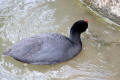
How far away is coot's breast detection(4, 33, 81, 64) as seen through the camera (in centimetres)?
501

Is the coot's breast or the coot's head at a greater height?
the coot's head

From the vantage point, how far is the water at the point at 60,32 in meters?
5.04

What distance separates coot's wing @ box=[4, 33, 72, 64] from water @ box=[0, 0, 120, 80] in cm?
27

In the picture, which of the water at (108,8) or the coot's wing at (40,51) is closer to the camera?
the coot's wing at (40,51)

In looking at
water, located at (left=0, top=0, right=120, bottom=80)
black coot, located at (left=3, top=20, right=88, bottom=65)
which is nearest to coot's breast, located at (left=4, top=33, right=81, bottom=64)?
black coot, located at (left=3, top=20, right=88, bottom=65)

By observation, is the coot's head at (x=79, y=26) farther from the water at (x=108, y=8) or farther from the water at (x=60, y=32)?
the water at (x=108, y=8)

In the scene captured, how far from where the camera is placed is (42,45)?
16.7 ft

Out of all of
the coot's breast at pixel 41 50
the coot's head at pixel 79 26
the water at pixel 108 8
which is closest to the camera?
the coot's breast at pixel 41 50

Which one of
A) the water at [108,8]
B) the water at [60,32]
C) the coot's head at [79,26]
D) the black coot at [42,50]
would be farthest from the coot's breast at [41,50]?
the water at [108,8]

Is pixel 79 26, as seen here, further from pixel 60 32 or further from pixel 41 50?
pixel 41 50

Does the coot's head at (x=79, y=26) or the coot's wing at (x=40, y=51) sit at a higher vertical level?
the coot's head at (x=79, y=26)

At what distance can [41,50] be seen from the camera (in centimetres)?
501

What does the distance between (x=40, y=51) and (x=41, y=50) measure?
0.03 metres

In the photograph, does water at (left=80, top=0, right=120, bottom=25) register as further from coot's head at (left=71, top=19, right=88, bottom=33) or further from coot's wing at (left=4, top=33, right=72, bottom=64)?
coot's wing at (left=4, top=33, right=72, bottom=64)
